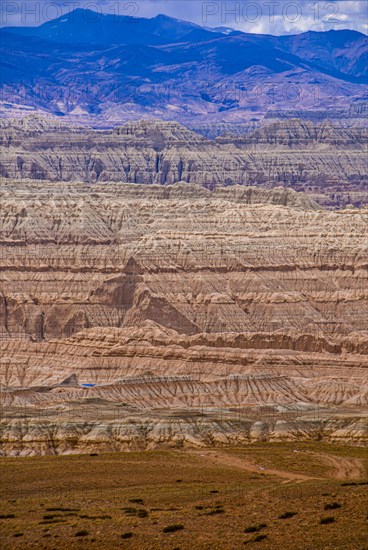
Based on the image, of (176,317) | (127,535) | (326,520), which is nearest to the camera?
(326,520)

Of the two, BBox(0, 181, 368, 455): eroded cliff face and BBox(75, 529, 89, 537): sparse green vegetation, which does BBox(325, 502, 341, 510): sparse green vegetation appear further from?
BBox(0, 181, 368, 455): eroded cliff face

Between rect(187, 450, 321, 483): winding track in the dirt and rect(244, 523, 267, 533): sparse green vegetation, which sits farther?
rect(187, 450, 321, 483): winding track in the dirt

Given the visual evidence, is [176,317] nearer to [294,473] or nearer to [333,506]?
[294,473]

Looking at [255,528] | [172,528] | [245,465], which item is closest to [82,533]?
[172,528]

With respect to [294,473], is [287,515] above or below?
above

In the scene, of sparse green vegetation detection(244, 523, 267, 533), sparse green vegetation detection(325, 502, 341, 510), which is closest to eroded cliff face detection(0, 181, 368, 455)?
sparse green vegetation detection(325, 502, 341, 510)
